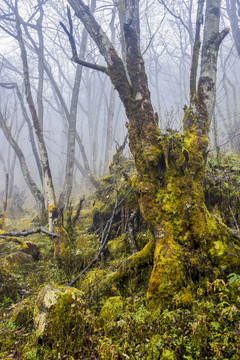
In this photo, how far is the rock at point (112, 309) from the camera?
2613 millimetres

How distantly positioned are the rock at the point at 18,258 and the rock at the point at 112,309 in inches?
110

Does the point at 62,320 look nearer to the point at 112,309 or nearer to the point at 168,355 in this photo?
the point at 112,309

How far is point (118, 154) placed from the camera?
24.1 feet

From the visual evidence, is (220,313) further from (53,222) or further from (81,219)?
(81,219)

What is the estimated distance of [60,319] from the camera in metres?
2.52

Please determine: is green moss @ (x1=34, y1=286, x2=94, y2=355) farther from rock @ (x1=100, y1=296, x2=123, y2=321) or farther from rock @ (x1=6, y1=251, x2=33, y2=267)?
rock @ (x1=6, y1=251, x2=33, y2=267)

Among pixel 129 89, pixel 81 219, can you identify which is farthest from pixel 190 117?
pixel 81 219

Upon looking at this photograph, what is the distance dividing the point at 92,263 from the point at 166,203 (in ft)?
6.96

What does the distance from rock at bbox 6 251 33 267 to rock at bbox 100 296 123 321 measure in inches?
110

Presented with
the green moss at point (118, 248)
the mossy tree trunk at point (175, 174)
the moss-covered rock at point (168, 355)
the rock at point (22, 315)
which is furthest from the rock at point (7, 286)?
the moss-covered rock at point (168, 355)

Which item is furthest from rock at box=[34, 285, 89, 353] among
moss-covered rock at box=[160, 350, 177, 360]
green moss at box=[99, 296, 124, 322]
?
moss-covered rock at box=[160, 350, 177, 360]

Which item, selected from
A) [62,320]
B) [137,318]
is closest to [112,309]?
[137,318]

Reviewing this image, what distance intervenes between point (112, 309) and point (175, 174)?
2.16 meters

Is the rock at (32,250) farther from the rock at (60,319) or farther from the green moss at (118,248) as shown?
the rock at (60,319)
